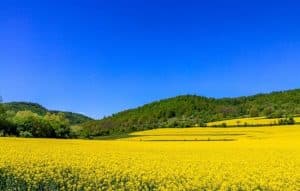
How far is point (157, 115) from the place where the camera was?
512 feet

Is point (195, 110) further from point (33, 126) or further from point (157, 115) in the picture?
point (33, 126)

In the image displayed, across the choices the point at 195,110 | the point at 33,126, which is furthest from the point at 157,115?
the point at 33,126

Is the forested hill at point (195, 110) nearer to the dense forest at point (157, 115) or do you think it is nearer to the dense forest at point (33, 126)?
the dense forest at point (157, 115)

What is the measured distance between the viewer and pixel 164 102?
177625mm

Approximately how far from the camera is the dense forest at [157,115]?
79250 mm

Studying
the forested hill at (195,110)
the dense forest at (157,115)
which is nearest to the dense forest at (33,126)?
the dense forest at (157,115)

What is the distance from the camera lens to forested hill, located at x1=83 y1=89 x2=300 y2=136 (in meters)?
121

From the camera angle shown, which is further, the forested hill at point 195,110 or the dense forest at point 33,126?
the forested hill at point 195,110

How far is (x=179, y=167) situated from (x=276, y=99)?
121 metres

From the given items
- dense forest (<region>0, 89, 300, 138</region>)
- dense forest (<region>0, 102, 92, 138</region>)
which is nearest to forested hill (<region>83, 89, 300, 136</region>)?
dense forest (<region>0, 89, 300, 138</region>)

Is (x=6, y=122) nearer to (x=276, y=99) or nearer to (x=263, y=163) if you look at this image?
(x=263, y=163)

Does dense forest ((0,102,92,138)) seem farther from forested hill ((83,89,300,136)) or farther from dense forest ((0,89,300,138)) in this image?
forested hill ((83,89,300,136))

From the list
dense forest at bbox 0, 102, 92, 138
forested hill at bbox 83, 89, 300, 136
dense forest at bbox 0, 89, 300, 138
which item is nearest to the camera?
dense forest at bbox 0, 102, 92, 138

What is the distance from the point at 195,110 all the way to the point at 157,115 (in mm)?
10475
